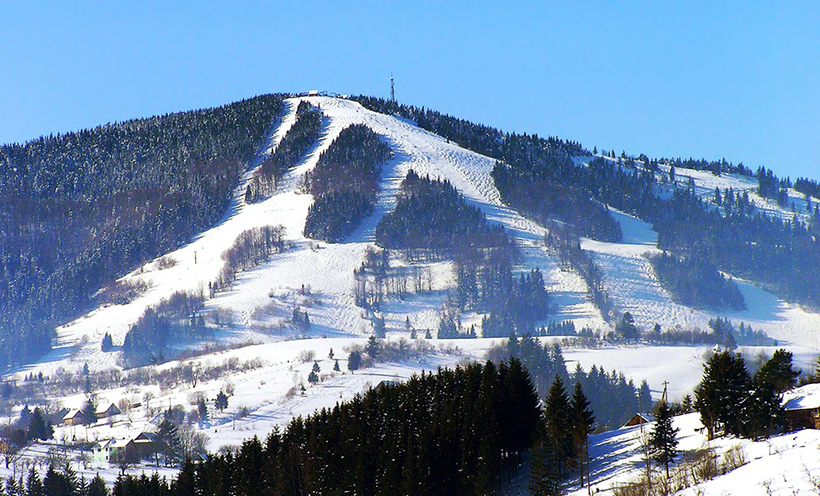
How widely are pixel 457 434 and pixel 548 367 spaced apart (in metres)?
114

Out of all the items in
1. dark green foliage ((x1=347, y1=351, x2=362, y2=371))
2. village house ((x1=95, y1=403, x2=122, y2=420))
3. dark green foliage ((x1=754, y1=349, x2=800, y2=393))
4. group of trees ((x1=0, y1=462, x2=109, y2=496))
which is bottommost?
group of trees ((x1=0, y1=462, x2=109, y2=496))

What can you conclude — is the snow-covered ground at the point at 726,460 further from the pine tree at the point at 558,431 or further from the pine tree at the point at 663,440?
the pine tree at the point at 558,431

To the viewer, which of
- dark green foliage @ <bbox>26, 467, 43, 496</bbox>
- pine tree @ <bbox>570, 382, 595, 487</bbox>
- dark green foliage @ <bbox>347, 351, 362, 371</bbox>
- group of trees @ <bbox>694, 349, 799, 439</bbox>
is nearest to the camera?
group of trees @ <bbox>694, 349, 799, 439</bbox>

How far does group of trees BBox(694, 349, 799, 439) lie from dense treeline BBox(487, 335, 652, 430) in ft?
212

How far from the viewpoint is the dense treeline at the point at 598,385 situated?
156875 millimetres

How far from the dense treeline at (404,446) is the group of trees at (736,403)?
47.2ft

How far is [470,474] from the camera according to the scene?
7612 cm

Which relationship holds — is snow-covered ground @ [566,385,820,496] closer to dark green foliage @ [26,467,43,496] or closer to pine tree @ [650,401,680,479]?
pine tree @ [650,401,680,479]

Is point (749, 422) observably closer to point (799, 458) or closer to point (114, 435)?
point (799, 458)

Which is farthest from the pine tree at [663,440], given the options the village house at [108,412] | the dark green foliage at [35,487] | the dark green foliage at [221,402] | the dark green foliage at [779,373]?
the village house at [108,412]

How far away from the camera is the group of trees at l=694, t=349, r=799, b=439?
2704 inches

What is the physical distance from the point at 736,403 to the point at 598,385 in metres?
99.8

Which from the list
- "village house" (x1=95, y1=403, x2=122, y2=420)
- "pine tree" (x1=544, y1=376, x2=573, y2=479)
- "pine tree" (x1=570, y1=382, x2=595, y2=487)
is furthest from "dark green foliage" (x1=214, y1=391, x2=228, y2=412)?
"pine tree" (x1=570, y1=382, x2=595, y2=487)

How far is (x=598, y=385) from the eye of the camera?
16988 centimetres
